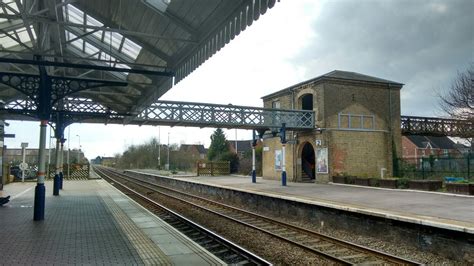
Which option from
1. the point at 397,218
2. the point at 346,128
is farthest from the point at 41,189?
the point at 346,128

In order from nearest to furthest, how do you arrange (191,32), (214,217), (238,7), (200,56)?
(238,7), (191,32), (200,56), (214,217)

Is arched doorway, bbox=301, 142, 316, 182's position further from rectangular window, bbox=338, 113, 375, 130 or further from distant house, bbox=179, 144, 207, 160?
distant house, bbox=179, 144, 207, 160

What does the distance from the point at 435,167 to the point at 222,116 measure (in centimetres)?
1415

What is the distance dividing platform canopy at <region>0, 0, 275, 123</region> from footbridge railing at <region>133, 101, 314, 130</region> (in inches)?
413

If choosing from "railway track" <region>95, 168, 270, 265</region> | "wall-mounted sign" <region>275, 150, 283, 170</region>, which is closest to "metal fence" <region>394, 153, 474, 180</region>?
"wall-mounted sign" <region>275, 150, 283, 170</region>

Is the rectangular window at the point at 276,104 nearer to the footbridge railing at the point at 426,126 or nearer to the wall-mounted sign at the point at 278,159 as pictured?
the wall-mounted sign at the point at 278,159

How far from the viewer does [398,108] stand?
27547mm

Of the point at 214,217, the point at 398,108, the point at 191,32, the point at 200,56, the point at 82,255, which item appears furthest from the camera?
the point at 398,108

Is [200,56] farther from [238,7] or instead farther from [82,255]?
[82,255]

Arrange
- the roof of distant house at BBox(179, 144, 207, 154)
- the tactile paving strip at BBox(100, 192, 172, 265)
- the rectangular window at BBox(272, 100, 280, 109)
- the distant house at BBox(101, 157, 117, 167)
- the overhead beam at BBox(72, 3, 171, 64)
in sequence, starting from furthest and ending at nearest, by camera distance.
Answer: the distant house at BBox(101, 157, 117, 167), the roof of distant house at BBox(179, 144, 207, 154), the rectangular window at BBox(272, 100, 280, 109), the overhead beam at BBox(72, 3, 171, 64), the tactile paving strip at BBox(100, 192, 172, 265)

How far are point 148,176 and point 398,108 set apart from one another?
28394mm

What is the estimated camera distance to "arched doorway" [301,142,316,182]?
91.4 feet

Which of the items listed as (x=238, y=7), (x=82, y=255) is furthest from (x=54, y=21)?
(x=82, y=255)

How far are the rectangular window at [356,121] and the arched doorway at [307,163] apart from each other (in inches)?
130
